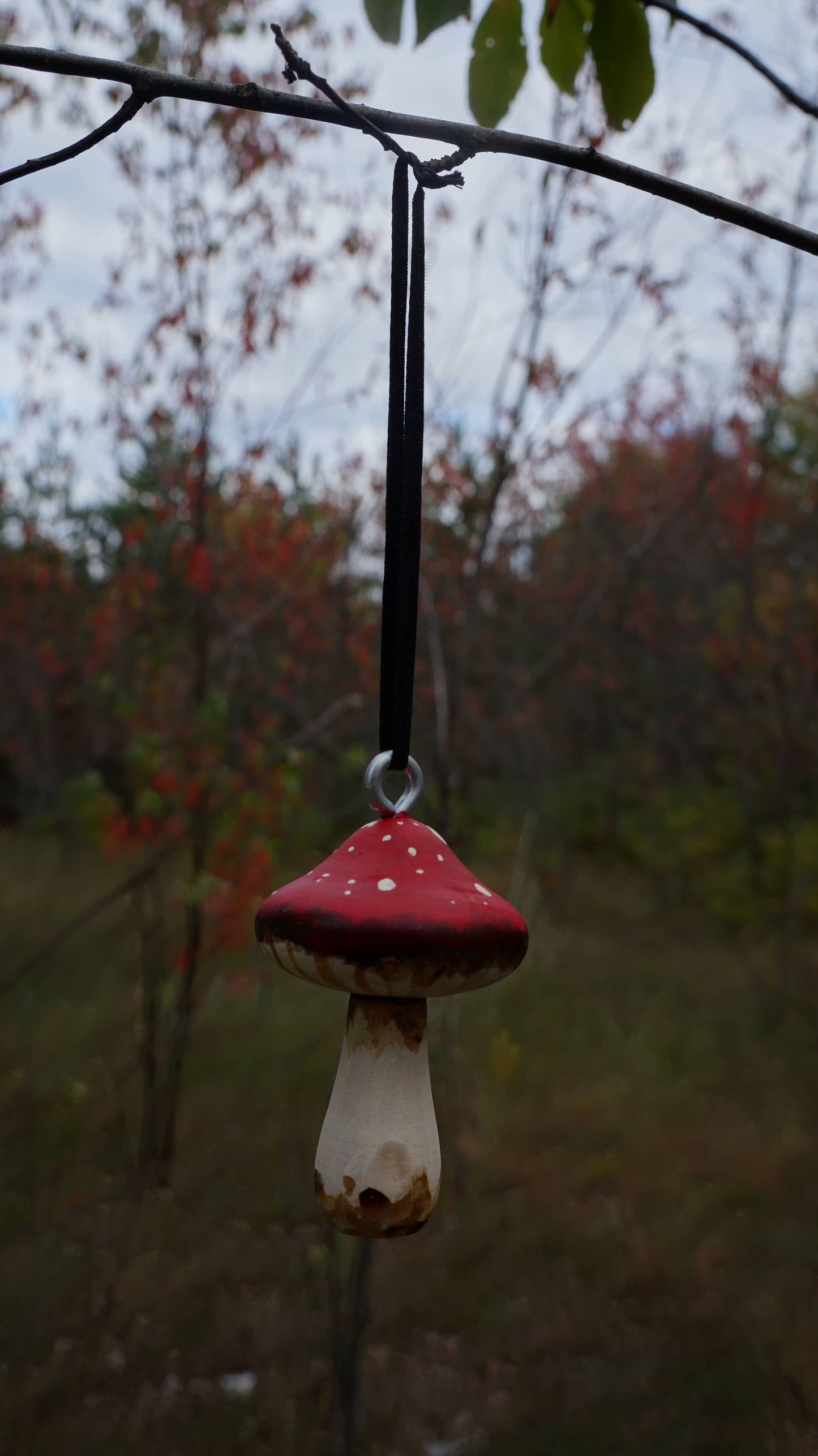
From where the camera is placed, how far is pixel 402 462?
927mm

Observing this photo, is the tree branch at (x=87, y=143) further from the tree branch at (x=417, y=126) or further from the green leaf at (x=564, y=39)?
the green leaf at (x=564, y=39)

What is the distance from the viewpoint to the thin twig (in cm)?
85

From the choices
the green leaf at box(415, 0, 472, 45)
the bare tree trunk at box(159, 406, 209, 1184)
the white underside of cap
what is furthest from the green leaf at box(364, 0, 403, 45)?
the bare tree trunk at box(159, 406, 209, 1184)

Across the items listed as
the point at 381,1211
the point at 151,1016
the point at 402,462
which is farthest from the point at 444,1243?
the point at 402,462

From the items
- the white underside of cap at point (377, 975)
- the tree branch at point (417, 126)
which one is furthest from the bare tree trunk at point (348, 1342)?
the tree branch at point (417, 126)

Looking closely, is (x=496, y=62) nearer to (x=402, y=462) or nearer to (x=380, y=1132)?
(x=402, y=462)

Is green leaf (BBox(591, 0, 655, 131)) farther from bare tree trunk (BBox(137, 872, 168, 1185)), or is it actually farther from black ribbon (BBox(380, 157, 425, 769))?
bare tree trunk (BBox(137, 872, 168, 1185))

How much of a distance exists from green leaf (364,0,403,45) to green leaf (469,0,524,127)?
9cm

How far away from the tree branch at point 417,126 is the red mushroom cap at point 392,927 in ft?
2.03

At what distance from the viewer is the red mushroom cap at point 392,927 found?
847mm

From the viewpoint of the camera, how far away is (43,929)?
7227mm

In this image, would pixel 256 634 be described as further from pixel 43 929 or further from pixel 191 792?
pixel 43 929

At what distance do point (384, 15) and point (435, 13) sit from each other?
6 centimetres

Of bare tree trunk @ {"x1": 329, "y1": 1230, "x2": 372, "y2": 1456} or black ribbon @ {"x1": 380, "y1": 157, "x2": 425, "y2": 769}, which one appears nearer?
black ribbon @ {"x1": 380, "y1": 157, "x2": 425, "y2": 769}
